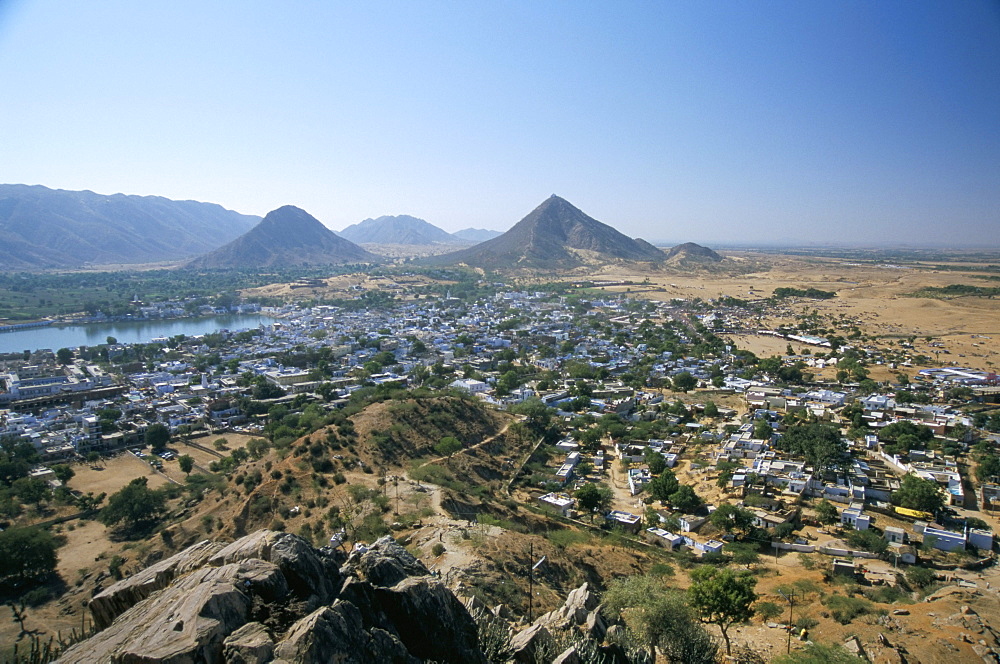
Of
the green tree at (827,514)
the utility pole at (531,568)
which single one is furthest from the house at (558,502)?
the green tree at (827,514)

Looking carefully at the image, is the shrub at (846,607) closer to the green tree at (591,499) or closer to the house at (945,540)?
the house at (945,540)

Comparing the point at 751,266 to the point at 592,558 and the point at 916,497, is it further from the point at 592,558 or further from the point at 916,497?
the point at 592,558

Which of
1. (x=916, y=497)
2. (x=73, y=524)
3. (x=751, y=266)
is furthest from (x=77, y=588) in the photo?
(x=751, y=266)

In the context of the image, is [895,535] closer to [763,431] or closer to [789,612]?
[789,612]

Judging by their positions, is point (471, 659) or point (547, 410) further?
point (547, 410)

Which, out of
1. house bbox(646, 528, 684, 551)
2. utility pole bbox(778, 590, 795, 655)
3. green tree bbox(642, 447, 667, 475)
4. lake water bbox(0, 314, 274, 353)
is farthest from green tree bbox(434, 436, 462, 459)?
lake water bbox(0, 314, 274, 353)

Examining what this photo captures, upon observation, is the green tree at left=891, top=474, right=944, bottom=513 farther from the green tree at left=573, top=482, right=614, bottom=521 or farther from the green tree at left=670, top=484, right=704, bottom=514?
the green tree at left=573, top=482, right=614, bottom=521
